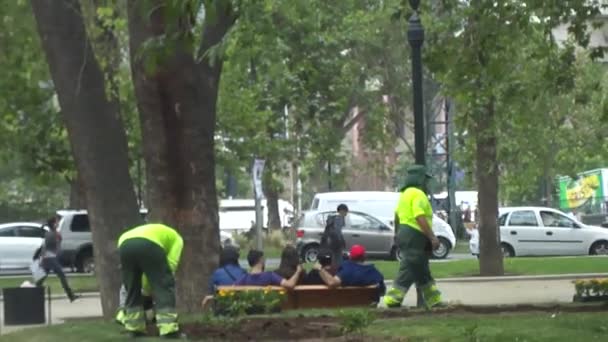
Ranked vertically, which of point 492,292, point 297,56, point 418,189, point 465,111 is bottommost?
point 492,292

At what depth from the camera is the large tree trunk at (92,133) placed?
18.0m

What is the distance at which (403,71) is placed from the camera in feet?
153

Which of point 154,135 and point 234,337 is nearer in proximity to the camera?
point 234,337

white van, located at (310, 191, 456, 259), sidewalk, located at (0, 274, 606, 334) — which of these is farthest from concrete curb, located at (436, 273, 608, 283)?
white van, located at (310, 191, 456, 259)

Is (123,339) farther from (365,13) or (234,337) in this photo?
(365,13)

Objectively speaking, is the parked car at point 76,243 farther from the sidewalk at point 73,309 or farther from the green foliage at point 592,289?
the green foliage at point 592,289

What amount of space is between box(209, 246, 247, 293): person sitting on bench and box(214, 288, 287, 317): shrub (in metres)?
0.87

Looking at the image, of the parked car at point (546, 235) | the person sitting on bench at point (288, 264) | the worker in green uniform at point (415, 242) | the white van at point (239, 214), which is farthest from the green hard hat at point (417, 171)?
the white van at point (239, 214)

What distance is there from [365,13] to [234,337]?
18.0 m

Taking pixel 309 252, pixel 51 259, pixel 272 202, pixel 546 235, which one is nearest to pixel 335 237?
pixel 51 259

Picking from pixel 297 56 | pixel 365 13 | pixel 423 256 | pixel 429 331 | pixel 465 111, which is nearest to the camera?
pixel 429 331

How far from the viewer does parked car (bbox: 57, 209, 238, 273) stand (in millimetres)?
37156

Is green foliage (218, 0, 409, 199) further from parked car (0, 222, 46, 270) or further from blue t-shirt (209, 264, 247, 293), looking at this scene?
blue t-shirt (209, 264, 247, 293)

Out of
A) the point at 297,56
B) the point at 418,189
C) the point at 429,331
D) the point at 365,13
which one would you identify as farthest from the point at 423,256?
the point at 297,56
